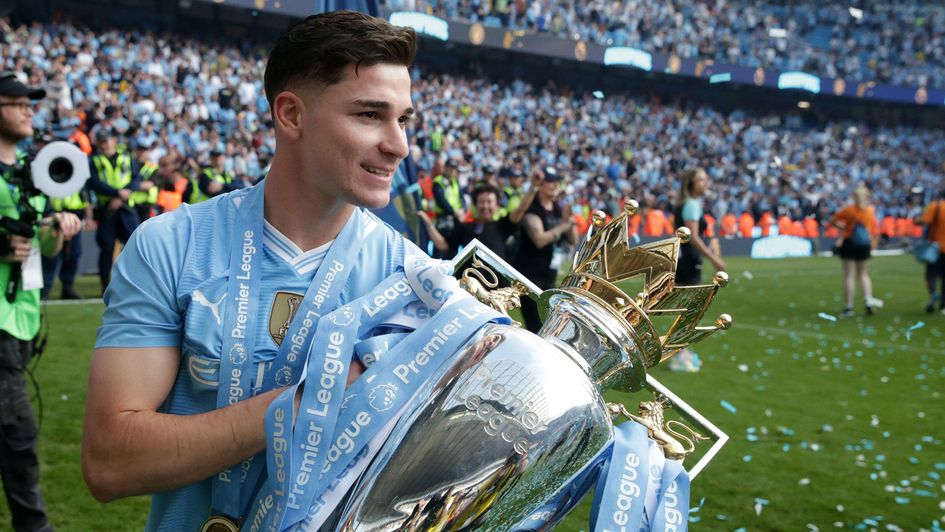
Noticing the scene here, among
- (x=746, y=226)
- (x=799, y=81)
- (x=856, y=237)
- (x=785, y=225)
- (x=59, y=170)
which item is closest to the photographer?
(x=59, y=170)

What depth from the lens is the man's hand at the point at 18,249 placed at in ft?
12.3

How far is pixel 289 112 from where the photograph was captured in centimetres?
141

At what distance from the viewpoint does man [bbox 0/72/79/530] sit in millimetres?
3605

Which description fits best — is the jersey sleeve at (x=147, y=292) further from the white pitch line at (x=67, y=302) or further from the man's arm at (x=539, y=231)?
the white pitch line at (x=67, y=302)

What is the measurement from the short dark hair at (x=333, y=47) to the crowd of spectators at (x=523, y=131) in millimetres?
9302

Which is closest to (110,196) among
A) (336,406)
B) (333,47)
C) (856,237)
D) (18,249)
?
(18,249)

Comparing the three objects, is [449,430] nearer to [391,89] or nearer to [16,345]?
[391,89]

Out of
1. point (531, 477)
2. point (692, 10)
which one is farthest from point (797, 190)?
point (531, 477)

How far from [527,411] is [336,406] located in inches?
10.0

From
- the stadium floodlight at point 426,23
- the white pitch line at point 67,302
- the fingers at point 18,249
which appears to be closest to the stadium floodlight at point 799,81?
the stadium floodlight at point 426,23

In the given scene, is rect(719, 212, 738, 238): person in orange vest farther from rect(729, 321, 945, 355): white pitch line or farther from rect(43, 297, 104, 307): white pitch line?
rect(43, 297, 104, 307): white pitch line

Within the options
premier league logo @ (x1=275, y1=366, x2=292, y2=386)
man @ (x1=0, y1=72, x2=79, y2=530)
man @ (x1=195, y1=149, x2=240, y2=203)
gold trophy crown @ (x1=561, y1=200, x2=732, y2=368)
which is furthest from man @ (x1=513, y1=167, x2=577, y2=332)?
premier league logo @ (x1=275, y1=366, x2=292, y2=386)

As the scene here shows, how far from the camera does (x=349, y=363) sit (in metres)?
1.25

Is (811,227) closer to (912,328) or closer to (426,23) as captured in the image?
(426,23)
